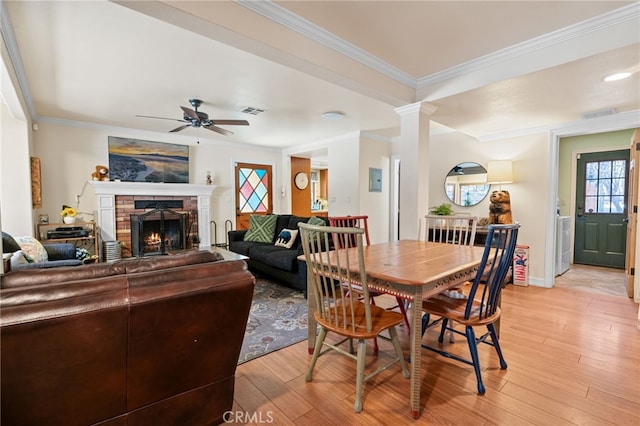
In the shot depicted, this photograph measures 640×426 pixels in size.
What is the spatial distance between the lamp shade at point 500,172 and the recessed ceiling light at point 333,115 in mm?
2320

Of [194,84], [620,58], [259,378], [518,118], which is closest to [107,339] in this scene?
[259,378]

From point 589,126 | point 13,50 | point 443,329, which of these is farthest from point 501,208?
point 13,50

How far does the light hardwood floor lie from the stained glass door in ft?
15.1

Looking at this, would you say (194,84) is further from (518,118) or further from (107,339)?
(518,118)

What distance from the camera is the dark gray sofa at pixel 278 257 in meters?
3.58

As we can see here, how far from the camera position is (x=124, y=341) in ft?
3.81

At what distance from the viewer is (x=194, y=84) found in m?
3.17

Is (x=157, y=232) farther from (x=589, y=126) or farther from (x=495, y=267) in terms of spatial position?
(x=589, y=126)

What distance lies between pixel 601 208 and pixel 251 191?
656cm

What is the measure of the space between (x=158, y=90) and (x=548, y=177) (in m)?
→ 5.08

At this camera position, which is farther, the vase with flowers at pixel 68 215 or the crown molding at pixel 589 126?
the vase with flowers at pixel 68 215

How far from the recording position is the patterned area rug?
2.39 m

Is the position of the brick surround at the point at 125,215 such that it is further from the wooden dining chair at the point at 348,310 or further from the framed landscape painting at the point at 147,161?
the wooden dining chair at the point at 348,310

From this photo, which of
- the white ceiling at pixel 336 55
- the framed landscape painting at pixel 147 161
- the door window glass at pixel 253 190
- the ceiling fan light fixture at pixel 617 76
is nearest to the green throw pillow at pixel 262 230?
the white ceiling at pixel 336 55
